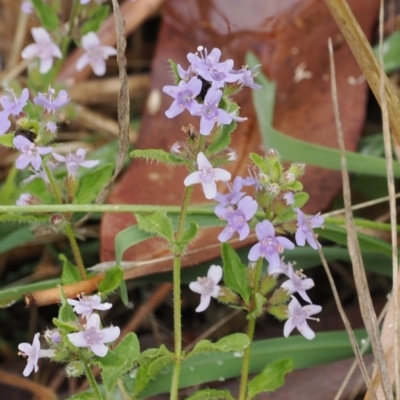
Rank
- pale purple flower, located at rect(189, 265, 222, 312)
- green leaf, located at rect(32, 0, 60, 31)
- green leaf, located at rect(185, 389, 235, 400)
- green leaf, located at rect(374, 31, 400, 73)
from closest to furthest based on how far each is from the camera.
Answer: green leaf, located at rect(185, 389, 235, 400) → pale purple flower, located at rect(189, 265, 222, 312) → green leaf, located at rect(32, 0, 60, 31) → green leaf, located at rect(374, 31, 400, 73)

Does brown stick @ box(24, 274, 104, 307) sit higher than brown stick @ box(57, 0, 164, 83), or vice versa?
brown stick @ box(57, 0, 164, 83)

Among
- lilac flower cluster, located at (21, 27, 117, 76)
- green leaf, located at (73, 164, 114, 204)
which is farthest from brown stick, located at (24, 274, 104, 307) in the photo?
lilac flower cluster, located at (21, 27, 117, 76)

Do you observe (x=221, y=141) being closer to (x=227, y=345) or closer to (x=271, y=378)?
(x=227, y=345)

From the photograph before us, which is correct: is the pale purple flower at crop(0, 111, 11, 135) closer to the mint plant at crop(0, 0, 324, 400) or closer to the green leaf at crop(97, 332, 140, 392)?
the mint plant at crop(0, 0, 324, 400)

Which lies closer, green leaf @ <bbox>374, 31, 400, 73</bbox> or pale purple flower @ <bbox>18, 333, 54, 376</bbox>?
pale purple flower @ <bbox>18, 333, 54, 376</bbox>

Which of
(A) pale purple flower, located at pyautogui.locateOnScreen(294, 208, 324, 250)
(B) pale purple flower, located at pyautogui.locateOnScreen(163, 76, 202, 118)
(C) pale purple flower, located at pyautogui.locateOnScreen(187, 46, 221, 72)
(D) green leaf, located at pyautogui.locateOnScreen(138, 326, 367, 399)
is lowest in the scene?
(D) green leaf, located at pyautogui.locateOnScreen(138, 326, 367, 399)

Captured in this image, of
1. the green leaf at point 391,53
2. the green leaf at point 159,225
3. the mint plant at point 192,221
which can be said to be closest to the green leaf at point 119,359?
the mint plant at point 192,221
